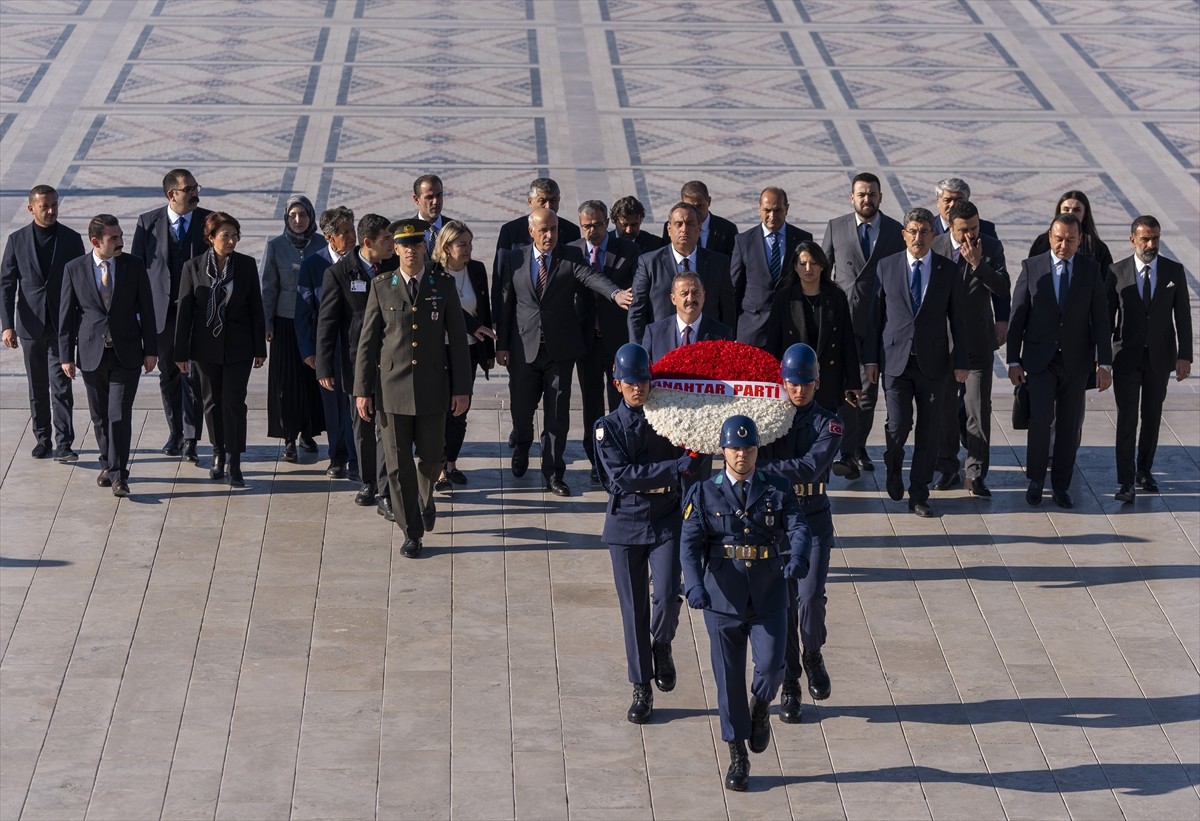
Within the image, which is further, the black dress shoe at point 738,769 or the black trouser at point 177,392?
the black trouser at point 177,392

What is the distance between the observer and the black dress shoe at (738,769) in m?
7.73

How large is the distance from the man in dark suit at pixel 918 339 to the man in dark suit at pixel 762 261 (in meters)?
0.63

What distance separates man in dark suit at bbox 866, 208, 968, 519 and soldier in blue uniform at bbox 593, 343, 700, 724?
286cm

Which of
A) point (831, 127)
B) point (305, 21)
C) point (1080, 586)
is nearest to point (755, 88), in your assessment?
point (831, 127)

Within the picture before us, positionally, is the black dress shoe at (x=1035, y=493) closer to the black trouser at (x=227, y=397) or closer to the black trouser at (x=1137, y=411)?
the black trouser at (x=1137, y=411)

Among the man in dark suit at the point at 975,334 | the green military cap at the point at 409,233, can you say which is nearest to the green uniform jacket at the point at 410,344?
the green military cap at the point at 409,233

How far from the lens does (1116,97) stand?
2055cm

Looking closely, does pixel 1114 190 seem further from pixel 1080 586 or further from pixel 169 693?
pixel 169 693

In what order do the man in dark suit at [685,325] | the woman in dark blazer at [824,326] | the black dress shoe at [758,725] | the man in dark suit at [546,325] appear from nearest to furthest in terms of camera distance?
the black dress shoe at [758,725] → the man in dark suit at [685,325] → the woman in dark blazer at [824,326] → the man in dark suit at [546,325]

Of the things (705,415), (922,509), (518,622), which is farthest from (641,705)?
(922,509)

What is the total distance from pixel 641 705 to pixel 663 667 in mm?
273

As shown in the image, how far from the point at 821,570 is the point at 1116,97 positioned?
1384 centimetres

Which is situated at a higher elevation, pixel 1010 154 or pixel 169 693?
pixel 169 693

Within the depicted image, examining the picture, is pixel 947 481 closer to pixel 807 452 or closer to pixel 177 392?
pixel 807 452
